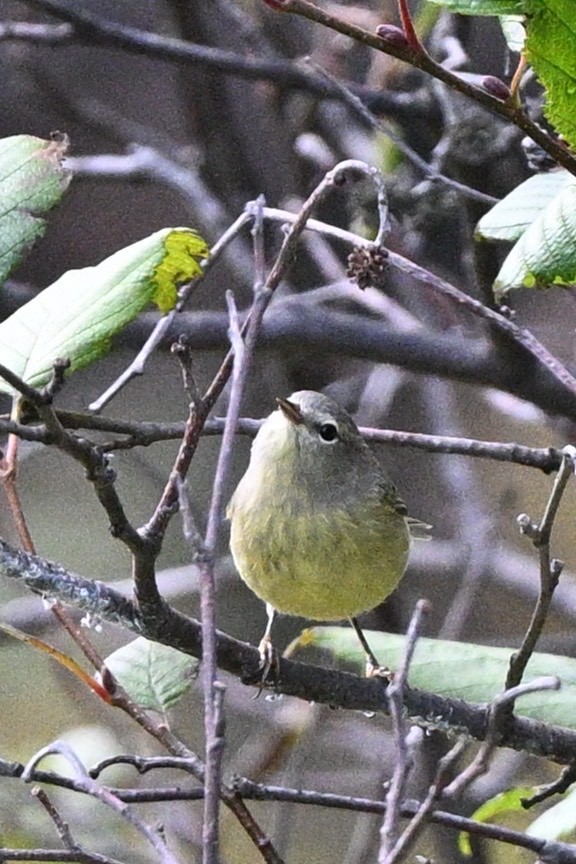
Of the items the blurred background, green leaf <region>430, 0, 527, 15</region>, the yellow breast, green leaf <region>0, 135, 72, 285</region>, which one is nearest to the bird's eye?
the yellow breast

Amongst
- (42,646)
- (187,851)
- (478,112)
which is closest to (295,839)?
(187,851)

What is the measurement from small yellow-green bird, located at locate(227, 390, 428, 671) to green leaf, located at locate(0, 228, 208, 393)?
1.67ft

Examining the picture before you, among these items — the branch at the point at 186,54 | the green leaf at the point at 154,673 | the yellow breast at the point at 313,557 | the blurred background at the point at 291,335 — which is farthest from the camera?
the branch at the point at 186,54

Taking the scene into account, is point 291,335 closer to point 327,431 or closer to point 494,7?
point 327,431

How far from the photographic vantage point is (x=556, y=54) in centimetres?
73

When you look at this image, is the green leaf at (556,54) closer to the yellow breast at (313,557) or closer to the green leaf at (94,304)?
the green leaf at (94,304)

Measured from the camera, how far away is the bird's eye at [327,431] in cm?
169

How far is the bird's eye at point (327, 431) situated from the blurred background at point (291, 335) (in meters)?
0.30

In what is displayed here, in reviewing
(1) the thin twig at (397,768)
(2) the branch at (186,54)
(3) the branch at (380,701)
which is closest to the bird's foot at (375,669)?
(3) the branch at (380,701)

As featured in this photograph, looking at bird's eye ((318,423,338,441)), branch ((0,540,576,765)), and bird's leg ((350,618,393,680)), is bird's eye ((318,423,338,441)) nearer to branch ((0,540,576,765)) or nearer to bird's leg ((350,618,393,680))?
bird's leg ((350,618,393,680))

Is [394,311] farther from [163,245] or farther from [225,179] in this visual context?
[163,245]

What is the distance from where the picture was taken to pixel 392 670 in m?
1.51

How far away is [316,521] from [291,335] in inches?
19.5

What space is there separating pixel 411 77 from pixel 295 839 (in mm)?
1969
